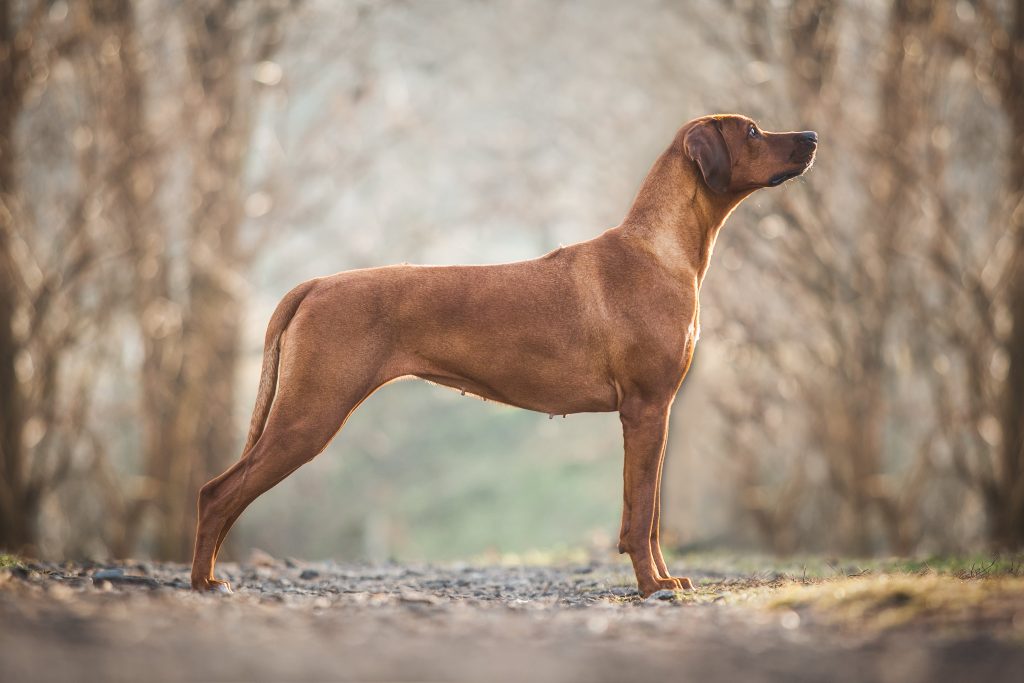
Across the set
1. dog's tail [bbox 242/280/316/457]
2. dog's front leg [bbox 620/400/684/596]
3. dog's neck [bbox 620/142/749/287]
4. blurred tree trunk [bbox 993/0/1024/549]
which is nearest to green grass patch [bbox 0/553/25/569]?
dog's tail [bbox 242/280/316/457]

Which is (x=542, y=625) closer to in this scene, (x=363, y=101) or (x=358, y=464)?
(x=363, y=101)

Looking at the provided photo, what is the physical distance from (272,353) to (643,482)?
224 centimetres

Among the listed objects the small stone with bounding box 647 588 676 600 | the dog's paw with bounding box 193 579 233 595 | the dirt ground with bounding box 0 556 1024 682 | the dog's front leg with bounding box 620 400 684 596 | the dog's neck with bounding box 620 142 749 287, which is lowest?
the dog's paw with bounding box 193 579 233 595

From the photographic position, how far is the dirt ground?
3.08 m

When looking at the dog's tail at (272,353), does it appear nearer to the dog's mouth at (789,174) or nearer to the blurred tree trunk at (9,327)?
the dog's mouth at (789,174)

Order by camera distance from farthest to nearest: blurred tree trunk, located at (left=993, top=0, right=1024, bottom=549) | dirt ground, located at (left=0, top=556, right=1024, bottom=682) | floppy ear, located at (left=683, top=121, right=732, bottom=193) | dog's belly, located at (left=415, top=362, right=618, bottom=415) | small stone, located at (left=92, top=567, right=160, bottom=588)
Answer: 1. blurred tree trunk, located at (left=993, top=0, right=1024, bottom=549)
2. floppy ear, located at (left=683, top=121, right=732, bottom=193)
3. dog's belly, located at (left=415, top=362, right=618, bottom=415)
4. small stone, located at (left=92, top=567, right=160, bottom=588)
5. dirt ground, located at (left=0, top=556, right=1024, bottom=682)

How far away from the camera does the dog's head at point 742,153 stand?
6297mm

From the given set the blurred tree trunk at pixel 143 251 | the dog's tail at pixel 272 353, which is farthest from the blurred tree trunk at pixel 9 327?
the dog's tail at pixel 272 353

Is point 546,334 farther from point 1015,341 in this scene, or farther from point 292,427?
point 1015,341

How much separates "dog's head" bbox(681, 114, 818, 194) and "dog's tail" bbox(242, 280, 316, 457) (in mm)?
2443

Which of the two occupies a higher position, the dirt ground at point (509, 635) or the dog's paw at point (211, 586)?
the dirt ground at point (509, 635)

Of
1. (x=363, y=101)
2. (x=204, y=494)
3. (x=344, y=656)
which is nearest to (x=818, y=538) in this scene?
(x=363, y=101)

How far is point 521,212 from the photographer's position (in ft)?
64.5

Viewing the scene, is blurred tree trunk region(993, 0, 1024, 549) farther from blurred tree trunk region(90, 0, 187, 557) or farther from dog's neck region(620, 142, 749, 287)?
blurred tree trunk region(90, 0, 187, 557)
